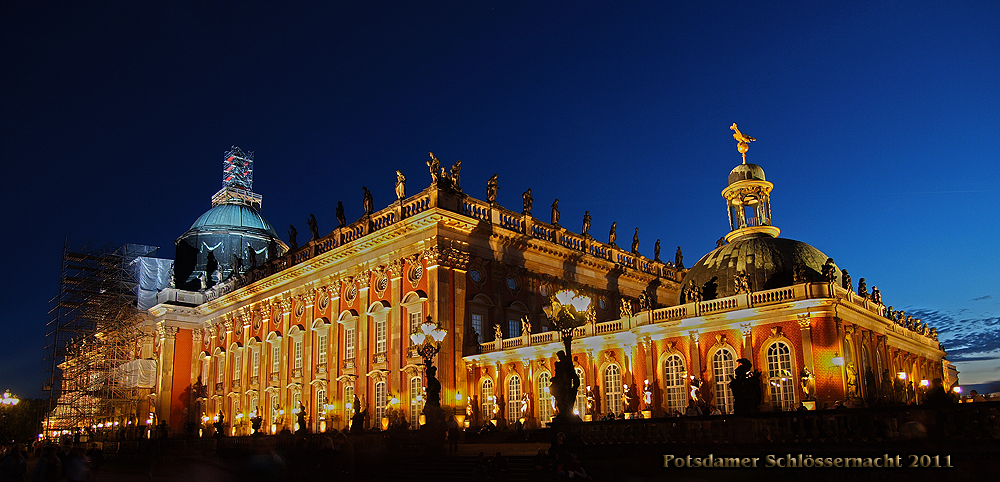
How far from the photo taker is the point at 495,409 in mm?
37406

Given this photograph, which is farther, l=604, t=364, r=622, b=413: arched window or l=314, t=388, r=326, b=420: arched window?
l=314, t=388, r=326, b=420: arched window

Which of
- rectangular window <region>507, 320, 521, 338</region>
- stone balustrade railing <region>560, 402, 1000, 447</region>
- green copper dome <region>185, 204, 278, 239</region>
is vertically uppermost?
green copper dome <region>185, 204, 278, 239</region>

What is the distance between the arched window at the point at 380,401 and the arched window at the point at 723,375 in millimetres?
16570

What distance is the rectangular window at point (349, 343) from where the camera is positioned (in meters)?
42.1

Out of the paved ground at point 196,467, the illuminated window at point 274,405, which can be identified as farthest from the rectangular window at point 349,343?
the paved ground at point 196,467

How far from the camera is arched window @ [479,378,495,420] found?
3781 cm

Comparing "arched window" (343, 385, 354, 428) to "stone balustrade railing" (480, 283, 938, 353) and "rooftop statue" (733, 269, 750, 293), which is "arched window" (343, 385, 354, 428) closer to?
"stone balustrade railing" (480, 283, 938, 353)

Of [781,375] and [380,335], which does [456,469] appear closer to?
[781,375]

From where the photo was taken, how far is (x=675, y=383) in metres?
32.9

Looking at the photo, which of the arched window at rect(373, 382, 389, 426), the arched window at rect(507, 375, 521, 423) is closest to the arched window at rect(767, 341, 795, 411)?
the arched window at rect(507, 375, 521, 423)

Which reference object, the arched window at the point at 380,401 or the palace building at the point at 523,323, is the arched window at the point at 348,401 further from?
the arched window at the point at 380,401

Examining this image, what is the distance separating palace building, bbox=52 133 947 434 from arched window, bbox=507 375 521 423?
0.24 ft

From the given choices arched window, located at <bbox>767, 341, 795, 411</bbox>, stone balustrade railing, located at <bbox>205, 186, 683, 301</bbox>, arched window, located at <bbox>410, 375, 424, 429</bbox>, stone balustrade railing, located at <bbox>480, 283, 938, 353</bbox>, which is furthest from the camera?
stone balustrade railing, located at <bbox>205, 186, 683, 301</bbox>

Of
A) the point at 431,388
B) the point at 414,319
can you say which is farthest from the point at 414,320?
the point at 431,388
